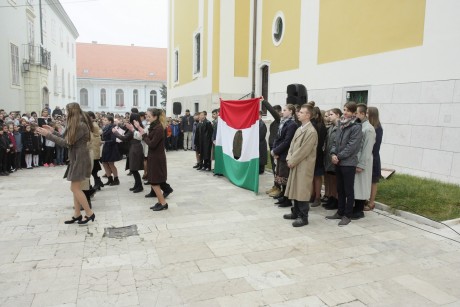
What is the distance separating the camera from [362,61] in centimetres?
1065

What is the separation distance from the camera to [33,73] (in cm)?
2131

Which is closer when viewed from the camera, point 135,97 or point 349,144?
point 349,144

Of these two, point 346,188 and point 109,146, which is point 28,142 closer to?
point 109,146

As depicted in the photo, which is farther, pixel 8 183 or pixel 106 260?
pixel 8 183

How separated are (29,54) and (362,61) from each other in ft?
62.1

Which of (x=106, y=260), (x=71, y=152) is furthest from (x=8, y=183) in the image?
(x=106, y=260)

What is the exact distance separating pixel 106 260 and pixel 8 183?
238 inches

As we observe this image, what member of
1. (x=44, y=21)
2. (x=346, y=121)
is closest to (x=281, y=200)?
(x=346, y=121)

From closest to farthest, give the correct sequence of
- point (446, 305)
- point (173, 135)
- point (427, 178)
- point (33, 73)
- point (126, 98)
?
point (446, 305), point (427, 178), point (173, 135), point (33, 73), point (126, 98)

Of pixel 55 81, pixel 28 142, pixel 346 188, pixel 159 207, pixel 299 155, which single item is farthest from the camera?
pixel 55 81

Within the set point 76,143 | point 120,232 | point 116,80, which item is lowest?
point 120,232

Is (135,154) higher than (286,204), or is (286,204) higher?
(135,154)

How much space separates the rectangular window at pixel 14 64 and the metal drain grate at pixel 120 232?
54.5ft

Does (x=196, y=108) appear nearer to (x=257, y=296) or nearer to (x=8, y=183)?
(x=8, y=183)
